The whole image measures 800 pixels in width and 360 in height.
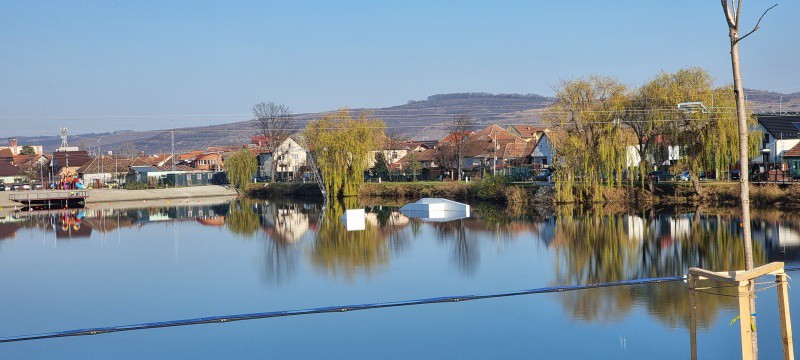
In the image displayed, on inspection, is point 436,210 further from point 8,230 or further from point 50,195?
point 50,195

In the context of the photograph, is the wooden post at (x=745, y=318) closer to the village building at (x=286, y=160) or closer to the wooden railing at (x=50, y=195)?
the wooden railing at (x=50, y=195)

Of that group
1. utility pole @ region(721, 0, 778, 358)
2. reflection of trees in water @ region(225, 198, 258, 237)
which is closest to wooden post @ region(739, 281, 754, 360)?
utility pole @ region(721, 0, 778, 358)

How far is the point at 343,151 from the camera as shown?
5381 cm

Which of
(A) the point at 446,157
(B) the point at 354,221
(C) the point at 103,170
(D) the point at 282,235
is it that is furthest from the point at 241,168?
(D) the point at 282,235

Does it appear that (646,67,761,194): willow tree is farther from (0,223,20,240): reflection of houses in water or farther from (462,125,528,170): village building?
(462,125,528,170): village building

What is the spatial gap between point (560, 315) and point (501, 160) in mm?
66662

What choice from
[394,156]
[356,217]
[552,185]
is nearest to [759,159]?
[552,185]

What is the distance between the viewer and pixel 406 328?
12273 millimetres

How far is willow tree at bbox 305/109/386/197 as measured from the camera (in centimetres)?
5397

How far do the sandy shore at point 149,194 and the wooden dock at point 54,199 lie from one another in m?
0.89

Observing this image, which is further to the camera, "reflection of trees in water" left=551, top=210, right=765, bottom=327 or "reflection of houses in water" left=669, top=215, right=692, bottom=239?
"reflection of houses in water" left=669, top=215, right=692, bottom=239

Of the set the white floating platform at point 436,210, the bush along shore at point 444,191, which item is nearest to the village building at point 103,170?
the bush along shore at point 444,191

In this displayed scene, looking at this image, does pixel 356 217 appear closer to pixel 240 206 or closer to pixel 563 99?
pixel 563 99

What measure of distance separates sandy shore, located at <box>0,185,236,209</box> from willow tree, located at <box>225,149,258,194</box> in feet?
3.36
